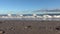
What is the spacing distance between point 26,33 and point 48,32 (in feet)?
7.07

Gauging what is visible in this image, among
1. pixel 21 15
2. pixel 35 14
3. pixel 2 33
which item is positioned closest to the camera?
pixel 2 33

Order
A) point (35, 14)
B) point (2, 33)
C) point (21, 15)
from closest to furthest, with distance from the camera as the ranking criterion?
1. point (2, 33)
2. point (35, 14)
3. point (21, 15)

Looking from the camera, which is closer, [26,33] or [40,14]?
[26,33]

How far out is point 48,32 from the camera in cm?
1988

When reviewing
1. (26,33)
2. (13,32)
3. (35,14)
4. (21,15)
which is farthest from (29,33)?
(21,15)

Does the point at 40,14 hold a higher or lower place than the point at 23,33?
lower

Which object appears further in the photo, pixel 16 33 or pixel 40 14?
pixel 40 14

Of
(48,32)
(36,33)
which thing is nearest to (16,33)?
(36,33)

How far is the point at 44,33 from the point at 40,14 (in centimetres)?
3352

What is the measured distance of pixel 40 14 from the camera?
52.9 m

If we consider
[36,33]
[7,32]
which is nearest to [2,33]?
[7,32]

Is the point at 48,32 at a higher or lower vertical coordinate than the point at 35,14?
higher

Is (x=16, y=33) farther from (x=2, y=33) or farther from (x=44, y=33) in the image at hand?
(x=44, y=33)

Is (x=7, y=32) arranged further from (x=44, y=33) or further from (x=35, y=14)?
(x=35, y=14)
